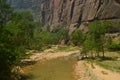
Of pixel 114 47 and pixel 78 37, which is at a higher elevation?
pixel 78 37

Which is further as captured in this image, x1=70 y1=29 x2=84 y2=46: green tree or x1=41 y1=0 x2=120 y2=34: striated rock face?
x1=41 y1=0 x2=120 y2=34: striated rock face

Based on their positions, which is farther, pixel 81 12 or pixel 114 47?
pixel 81 12

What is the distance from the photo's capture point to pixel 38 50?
105500 mm

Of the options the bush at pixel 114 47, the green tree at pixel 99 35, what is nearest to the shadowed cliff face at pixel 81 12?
the bush at pixel 114 47

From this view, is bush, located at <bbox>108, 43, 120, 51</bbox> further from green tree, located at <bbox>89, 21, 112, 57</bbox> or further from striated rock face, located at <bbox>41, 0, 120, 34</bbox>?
striated rock face, located at <bbox>41, 0, 120, 34</bbox>

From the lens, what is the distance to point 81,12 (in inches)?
5812

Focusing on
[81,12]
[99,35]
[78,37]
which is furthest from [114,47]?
[81,12]

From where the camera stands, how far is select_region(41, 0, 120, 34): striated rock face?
12712 cm

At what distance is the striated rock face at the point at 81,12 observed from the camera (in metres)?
127

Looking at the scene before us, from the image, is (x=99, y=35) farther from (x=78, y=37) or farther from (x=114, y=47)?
(x=78, y=37)

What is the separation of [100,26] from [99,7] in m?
65.4

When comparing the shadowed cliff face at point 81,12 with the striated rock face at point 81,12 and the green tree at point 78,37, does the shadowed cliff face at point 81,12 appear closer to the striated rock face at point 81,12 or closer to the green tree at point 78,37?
the striated rock face at point 81,12

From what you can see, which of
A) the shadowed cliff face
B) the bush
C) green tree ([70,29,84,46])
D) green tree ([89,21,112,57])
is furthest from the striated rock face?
green tree ([89,21,112,57])

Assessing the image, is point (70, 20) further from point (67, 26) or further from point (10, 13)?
point (10, 13)
